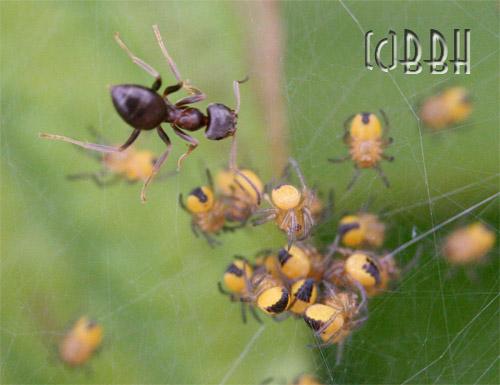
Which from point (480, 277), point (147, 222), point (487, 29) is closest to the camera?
point (480, 277)

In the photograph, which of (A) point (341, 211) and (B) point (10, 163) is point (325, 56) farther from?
(B) point (10, 163)

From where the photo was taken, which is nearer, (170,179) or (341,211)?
(341,211)

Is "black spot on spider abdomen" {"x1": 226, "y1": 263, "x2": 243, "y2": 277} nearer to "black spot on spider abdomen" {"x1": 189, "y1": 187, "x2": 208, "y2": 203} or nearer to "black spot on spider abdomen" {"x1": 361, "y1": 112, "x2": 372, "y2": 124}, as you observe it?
"black spot on spider abdomen" {"x1": 189, "y1": 187, "x2": 208, "y2": 203}

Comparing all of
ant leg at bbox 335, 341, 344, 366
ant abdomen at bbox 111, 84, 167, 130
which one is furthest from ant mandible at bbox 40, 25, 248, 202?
ant leg at bbox 335, 341, 344, 366

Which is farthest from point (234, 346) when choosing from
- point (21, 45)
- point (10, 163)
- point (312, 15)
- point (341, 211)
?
point (21, 45)

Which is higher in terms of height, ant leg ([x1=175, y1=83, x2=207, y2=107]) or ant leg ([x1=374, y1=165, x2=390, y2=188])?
ant leg ([x1=175, y1=83, x2=207, y2=107])

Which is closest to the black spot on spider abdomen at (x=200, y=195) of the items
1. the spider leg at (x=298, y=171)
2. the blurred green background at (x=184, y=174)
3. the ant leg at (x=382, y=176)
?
the blurred green background at (x=184, y=174)

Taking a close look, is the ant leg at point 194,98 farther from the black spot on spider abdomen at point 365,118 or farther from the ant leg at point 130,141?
the black spot on spider abdomen at point 365,118

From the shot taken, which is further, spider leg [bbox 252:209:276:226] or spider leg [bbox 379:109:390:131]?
spider leg [bbox 379:109:390:131]
